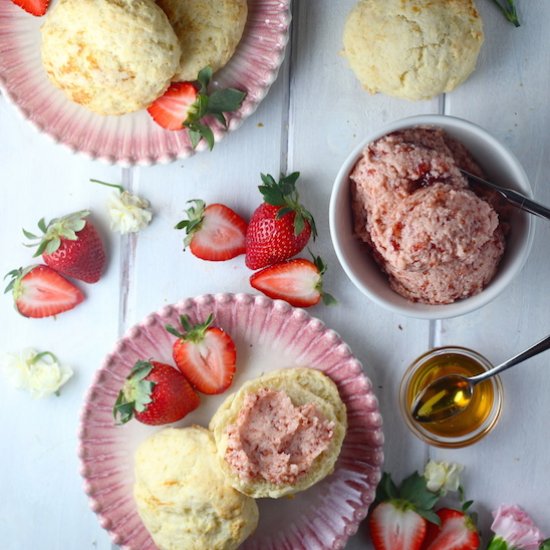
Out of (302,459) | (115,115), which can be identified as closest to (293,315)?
(302,459)

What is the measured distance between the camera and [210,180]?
1.78 m

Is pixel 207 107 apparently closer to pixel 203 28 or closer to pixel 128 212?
pixel 203 28

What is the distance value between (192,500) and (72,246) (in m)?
0.59

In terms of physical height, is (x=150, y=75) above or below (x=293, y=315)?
above

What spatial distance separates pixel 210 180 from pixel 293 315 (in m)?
0.36

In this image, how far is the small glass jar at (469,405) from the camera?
172cm

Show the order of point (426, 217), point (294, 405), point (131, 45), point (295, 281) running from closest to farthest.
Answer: point (426, 217) → point (131, 45) → point (294, 405) → point (295, 281)

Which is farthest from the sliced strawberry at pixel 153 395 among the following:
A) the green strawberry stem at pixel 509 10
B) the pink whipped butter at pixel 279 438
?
the green strawberry stem at pixel 509 10

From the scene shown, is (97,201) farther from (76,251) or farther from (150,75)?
(150,75)

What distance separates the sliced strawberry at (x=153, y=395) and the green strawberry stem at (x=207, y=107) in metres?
0.47

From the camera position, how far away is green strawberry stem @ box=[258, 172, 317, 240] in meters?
1.66

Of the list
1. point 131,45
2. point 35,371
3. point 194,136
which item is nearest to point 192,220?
point 194,136

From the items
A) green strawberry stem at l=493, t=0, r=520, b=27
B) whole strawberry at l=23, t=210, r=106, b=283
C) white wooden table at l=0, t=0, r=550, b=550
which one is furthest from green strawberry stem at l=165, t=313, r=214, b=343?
green strawberry stem at l=493, t=0, r=520, b=27

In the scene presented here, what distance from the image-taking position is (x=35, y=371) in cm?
178
